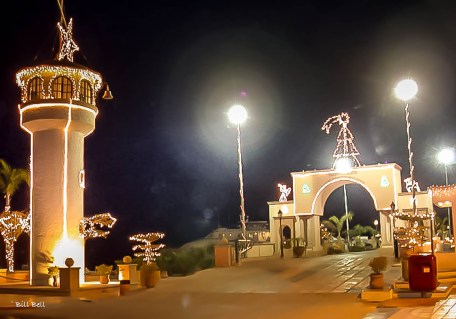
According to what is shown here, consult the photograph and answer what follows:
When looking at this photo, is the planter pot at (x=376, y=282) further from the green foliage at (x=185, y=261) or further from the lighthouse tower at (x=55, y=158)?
the green foliage at (x=185, y=261)

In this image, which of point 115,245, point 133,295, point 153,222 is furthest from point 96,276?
point 115,245

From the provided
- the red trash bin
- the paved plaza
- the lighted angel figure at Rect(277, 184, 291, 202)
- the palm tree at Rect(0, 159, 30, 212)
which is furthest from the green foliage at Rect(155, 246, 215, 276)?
the red trash bin

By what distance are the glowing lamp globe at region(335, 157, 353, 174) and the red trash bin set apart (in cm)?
2553

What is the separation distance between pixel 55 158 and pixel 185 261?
31.7ft

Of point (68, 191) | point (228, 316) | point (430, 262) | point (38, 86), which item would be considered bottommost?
point (228, 316)

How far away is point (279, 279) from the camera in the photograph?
23594mm

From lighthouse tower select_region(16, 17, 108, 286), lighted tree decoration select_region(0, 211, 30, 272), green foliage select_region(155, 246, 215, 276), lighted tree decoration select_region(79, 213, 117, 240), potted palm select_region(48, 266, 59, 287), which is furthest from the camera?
green foliage select_region(155, 246, 215, 276)

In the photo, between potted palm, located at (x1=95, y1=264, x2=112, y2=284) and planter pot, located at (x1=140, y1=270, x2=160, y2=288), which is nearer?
planter pot, located at (x1=140, y1=270, x2=160, y2=288)

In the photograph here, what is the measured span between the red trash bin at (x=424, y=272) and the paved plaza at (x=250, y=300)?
0.56 m

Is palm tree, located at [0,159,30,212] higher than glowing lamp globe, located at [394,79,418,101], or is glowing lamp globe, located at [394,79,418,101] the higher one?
glowing lamp globe, located at [394,79,418,101]

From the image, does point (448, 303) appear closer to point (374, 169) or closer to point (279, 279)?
point (279, 279)

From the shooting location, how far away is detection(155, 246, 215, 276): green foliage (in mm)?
31653

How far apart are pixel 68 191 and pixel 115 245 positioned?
86.1 m

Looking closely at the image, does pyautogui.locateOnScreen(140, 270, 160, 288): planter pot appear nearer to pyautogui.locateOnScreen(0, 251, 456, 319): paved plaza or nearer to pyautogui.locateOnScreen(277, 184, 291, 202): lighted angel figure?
pyautogui.locateOnScreen(0, 251, 456, 319): paved plaza
